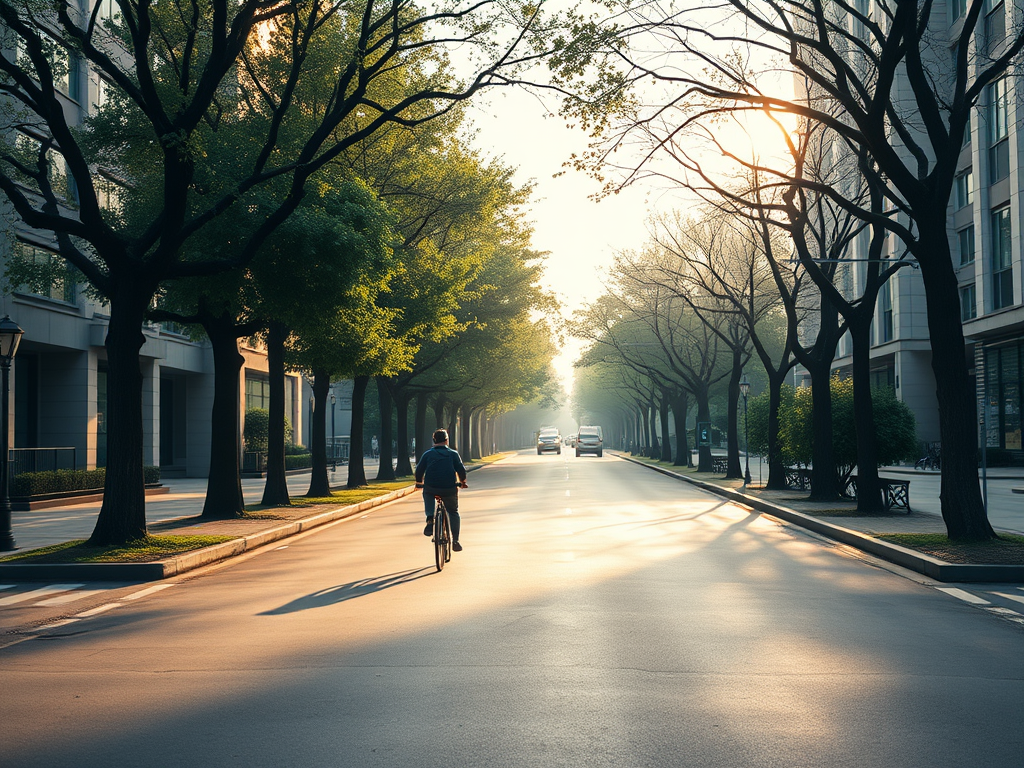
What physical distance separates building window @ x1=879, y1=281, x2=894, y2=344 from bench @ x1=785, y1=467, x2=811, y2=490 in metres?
27.2

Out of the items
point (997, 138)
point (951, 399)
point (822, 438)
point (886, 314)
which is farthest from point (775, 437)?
point (886, 314)

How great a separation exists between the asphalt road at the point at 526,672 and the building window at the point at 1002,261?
31.2 meters

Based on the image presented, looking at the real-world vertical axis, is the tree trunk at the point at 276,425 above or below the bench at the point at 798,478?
above

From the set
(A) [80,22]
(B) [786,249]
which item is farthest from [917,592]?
(A) [80,22]

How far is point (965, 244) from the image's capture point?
46.9 m

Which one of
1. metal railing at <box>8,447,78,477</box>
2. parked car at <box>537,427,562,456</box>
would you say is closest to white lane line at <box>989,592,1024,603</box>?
metal railing at <box>8,447,78,477</box>

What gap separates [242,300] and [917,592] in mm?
11596

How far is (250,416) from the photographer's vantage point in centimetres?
4531

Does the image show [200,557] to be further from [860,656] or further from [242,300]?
[860,656]

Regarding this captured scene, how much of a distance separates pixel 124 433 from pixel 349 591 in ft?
17.9

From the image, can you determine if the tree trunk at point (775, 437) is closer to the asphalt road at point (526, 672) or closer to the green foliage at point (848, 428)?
the green foliage at point (848, 428)

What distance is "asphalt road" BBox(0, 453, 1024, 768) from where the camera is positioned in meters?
A: 5.16

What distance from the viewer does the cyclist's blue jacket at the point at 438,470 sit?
1307cm

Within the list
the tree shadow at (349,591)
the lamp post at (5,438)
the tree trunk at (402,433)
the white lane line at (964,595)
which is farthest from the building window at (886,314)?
the tree shadow at (349,591)
